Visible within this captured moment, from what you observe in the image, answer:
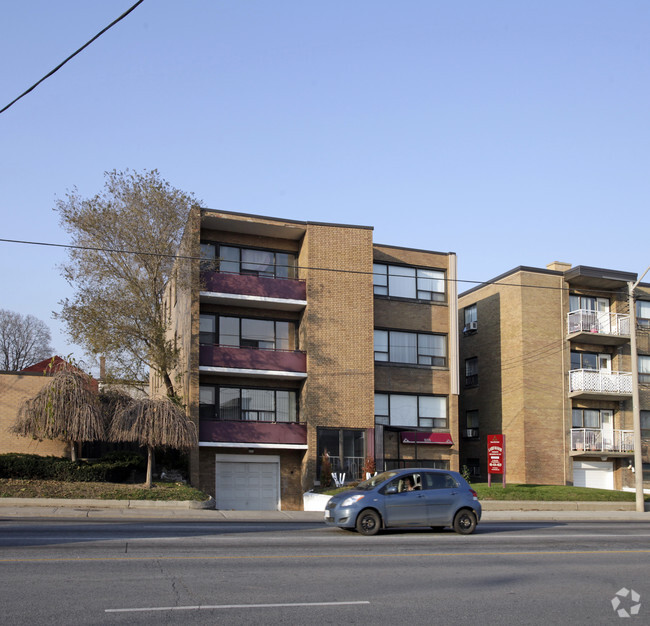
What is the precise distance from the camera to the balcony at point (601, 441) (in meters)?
37.4

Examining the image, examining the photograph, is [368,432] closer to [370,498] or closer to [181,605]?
[370,498]

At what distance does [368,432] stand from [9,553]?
2221 centimetres

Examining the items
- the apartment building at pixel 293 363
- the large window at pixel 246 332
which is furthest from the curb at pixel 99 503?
the large window at pixel 246 332

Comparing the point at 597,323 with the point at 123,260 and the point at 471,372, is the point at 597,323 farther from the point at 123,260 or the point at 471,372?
the point at 123,260

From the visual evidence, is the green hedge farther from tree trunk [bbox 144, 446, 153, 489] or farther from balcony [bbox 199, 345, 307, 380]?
balcony [bbox 199, 345, 307, 380]

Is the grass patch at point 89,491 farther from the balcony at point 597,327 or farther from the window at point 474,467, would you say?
the balcony at point 597,327

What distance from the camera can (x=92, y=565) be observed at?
39.3 feet

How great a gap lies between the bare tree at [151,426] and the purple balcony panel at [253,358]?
4.23m

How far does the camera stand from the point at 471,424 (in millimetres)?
41844

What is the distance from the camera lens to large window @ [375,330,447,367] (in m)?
36.2

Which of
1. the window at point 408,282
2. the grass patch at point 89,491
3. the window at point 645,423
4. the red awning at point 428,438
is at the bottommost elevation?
the grass patch at point 89,491

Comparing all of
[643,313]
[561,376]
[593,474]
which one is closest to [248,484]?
[561,376]

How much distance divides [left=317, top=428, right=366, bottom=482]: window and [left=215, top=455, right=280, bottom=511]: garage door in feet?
7.71

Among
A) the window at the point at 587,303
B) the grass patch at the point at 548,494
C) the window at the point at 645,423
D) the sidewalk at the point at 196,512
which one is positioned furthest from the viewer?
the window at the point at 645,423
